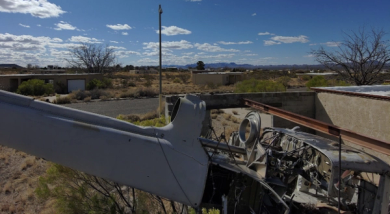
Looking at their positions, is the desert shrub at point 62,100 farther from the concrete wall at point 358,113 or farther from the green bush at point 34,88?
the concrete wall at point 358,113

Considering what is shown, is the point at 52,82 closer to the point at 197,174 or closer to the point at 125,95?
the point at 125,95

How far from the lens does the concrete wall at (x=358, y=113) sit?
955cm

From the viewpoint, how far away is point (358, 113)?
35.1 ft

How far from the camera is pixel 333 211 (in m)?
5.64

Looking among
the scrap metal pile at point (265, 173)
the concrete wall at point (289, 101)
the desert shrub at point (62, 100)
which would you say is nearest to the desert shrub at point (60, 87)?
the desert shrub at point (62, 100)

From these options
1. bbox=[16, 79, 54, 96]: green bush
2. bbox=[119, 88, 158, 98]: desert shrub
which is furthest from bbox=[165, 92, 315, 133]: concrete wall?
bbox=[16, 79, 54, 96]: green bush

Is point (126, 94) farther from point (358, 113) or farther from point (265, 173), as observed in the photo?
point (265, 173)

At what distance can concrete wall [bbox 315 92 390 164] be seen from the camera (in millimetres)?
9555

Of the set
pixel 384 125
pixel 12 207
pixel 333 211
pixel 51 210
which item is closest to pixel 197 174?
pixel 333 211

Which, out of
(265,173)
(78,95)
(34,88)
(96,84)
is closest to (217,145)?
(265,173)

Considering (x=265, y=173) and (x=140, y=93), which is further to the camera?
(x=140, y=93)

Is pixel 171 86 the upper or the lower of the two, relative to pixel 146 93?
upper

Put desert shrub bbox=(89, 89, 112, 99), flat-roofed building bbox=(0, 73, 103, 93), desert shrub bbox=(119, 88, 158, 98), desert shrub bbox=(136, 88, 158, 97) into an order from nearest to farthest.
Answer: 1. desert shrub bbox=(89, 89, 112, 99)
2. desert shrub bbox=(119, 88, 158, 98)
3. flat-roofed building bbox=(0, 73, 103, 93)
4. desert shrub bbox=(136, 88, 158, 97)

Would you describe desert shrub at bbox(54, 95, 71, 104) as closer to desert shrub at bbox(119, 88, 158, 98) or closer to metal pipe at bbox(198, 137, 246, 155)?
desert shrub at bbox(119, 88, 158, 98)
